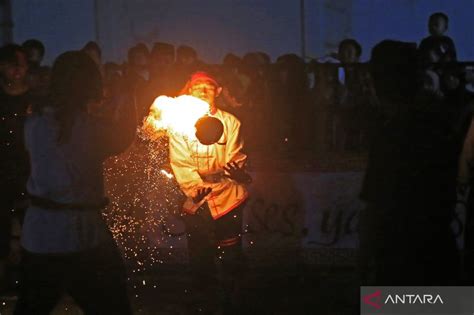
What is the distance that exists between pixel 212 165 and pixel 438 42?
334 cm

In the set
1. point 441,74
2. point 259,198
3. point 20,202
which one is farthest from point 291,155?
point 20,202

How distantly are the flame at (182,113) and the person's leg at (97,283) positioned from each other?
2033mm

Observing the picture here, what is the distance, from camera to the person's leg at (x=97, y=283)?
3770mm

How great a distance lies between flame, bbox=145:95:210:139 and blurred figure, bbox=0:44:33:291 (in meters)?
1.32

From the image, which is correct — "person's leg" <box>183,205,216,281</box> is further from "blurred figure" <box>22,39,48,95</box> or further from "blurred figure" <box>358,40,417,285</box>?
"blurred figure" <box>358,40,417,285</box>

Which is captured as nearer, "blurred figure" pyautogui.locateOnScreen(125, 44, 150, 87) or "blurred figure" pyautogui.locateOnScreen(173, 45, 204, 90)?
"blurred figure" pyautogui.locateOnScreen(173, 45, 204, 90)

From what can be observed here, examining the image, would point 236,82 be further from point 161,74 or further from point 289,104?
point 161,74

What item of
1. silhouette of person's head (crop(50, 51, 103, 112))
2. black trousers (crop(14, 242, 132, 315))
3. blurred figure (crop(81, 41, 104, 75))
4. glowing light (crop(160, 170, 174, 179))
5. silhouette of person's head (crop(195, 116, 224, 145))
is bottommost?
black trousers (crop(14, 242, 132, 315))

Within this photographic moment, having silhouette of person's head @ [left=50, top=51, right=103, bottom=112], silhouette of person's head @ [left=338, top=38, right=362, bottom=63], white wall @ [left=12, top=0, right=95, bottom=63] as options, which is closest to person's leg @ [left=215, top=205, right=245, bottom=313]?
silhouette of person's head @ [left=50, top=51, right=103, bottom=112]

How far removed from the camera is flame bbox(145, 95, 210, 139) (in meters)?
5.76

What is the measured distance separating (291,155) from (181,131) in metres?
1.65

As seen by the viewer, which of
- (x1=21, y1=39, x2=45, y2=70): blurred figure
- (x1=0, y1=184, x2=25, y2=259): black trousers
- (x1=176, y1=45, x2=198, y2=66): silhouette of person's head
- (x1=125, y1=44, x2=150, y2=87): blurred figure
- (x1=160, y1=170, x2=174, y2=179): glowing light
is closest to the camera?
(x1=0, y1=184, x2=25, y2=259): black trousers

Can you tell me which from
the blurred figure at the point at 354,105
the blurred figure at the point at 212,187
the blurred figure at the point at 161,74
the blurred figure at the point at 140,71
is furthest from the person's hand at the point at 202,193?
the blurred figure at the point at 354,105

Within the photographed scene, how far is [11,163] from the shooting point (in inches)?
251
